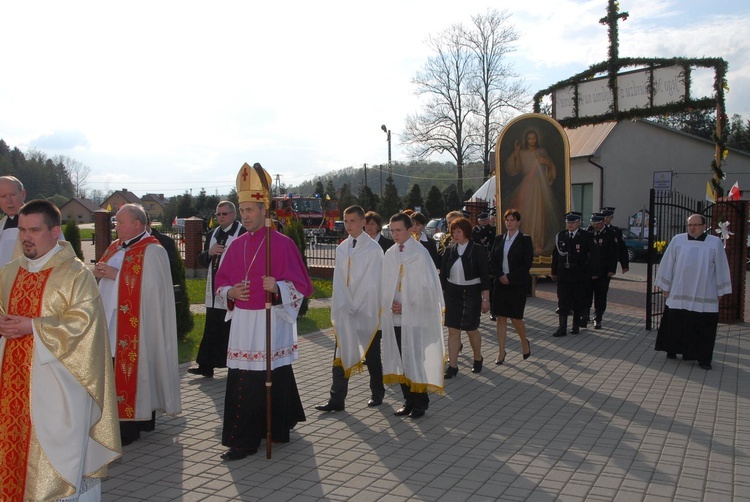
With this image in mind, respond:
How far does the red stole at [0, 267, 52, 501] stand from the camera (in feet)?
12.6

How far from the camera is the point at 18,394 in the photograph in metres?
3.89

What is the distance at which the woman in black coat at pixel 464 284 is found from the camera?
27.0 feet

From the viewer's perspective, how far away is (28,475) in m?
3.84

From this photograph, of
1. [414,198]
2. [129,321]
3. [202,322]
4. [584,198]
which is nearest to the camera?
[129,321]

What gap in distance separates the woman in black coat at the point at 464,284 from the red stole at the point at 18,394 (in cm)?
513

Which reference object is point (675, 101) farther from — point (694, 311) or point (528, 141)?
point (694, 311)

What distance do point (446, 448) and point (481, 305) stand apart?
9.51ft

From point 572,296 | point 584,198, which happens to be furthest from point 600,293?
point 584,198

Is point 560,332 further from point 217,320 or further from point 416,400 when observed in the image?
point 217,320

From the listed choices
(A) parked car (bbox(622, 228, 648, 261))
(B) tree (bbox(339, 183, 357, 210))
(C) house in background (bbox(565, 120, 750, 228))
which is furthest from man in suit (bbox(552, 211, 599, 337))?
(B) tree (bbox(339, 183, 357, 210))

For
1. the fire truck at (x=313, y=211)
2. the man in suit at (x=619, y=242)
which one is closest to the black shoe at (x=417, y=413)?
the man in suit at (x=619, y=242)

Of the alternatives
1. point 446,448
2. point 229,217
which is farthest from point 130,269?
point 446,448

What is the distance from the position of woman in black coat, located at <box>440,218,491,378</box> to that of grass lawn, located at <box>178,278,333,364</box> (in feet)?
11.8

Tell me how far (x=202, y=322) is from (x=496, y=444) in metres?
8.17
